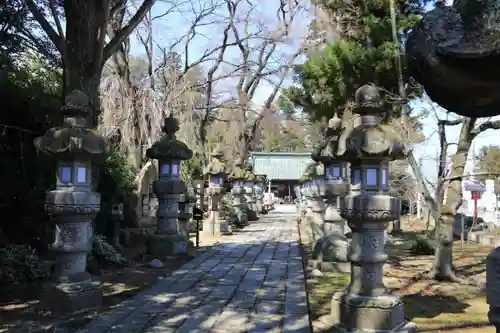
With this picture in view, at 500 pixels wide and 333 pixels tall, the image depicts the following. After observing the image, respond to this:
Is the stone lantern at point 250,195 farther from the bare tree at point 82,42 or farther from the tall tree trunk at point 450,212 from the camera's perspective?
the bare tree at point 82,42

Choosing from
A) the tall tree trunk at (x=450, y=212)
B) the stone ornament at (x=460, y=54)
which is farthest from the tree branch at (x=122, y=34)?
the stone ornament at (x=460, y=54)

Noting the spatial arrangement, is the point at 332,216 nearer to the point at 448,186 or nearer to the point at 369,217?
the point at 448,186

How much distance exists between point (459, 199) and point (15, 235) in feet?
24.5

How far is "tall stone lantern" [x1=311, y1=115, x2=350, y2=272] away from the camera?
369 inches

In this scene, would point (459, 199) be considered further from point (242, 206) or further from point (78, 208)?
point (242, 206)

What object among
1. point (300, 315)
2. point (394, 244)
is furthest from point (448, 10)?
point (394, 244)

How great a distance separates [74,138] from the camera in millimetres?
6059

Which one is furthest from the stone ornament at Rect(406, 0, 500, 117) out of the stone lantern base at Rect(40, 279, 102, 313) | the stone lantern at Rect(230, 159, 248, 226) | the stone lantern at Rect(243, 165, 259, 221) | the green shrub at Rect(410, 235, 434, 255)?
the stone lantern at Rect(243, 165, 259, 221)

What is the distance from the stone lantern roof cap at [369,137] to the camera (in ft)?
17.3

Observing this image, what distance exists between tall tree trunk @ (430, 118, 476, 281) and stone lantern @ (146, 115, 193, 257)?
506 centimetres

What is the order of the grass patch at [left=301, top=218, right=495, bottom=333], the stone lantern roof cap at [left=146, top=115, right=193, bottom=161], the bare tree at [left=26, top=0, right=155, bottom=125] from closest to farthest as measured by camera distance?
the grass patch at [left=301, top=218, right=495, bottom=333] < the bare tree at [left=26, top=0, right=155, bottom=125] < the stone lantern roof cap at [left=146, top=115, right=193, bottom=161]

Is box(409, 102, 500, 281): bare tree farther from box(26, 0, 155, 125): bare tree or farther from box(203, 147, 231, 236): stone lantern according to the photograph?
box(203, 147, 231, 236): stone lantern

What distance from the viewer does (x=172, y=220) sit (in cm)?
1066

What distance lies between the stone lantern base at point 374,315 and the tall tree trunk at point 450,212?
370cm
